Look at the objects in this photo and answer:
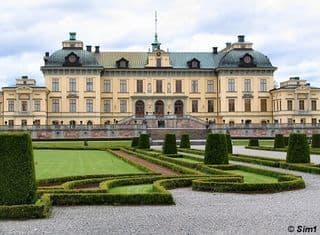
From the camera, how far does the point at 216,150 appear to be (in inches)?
744

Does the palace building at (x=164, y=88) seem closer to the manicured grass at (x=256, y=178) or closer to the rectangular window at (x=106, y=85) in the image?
the rectangular window at (x=106, y=85)

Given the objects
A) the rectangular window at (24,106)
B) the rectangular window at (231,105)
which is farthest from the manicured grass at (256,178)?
the rectangular window at (231,105)

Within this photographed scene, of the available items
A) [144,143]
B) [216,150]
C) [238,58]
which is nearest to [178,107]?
[238,58]

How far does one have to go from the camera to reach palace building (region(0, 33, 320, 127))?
57469 millimetres

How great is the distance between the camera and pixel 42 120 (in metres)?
56.1

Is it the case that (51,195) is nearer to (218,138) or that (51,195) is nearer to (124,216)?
(124,216)

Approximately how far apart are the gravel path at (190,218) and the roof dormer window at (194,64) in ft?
160

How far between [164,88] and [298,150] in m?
40.7

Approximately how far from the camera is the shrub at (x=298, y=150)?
61.4 ft

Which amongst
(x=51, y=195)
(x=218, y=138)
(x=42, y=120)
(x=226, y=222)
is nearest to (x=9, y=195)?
(x=51, y=195)

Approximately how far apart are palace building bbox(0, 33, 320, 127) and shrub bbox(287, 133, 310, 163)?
3714 centimetres

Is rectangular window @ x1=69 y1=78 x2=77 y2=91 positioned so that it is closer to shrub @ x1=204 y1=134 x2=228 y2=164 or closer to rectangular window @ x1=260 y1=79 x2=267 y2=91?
rectangular window @ x1=260 y1=79 x2=267 y2=91

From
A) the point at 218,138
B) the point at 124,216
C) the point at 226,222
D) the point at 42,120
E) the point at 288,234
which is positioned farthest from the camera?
the point at 42,120

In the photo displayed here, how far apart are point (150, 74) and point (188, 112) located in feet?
18.7
